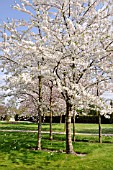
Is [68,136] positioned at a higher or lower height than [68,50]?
lower

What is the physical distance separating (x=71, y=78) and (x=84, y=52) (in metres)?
1.71

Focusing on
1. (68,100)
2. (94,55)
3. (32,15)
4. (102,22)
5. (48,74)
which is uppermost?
(32,15)

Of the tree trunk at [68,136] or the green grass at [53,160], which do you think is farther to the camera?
the tree trunk at [68,136]

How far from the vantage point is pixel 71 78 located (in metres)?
11.5

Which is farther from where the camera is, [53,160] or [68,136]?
[68,136]

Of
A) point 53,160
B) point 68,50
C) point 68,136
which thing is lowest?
point 53,160

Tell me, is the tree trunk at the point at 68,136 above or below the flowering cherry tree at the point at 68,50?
below

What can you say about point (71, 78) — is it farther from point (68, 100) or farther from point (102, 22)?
point (102, 22)

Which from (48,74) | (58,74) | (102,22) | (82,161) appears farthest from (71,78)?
(82,161)

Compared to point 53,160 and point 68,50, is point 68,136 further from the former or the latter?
point 68,50

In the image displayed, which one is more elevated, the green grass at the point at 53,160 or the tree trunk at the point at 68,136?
the tree trunk at the point at 68,136

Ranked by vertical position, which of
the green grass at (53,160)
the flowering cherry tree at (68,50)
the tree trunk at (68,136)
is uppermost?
the flowering cherry tree at (68,50)

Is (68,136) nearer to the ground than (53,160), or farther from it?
farther from it

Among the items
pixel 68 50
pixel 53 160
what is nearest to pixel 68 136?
pixel 53 160
